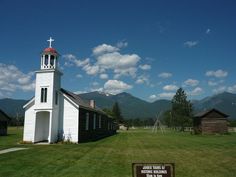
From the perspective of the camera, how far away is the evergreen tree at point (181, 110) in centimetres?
8138

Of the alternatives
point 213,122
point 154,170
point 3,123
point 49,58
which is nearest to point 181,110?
point 213,122

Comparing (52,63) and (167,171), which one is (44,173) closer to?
(167,171)

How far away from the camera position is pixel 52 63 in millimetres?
30359

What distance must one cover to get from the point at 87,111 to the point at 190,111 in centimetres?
5538

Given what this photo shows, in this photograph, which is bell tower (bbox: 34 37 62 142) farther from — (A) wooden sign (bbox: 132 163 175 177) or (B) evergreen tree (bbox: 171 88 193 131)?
(B) evergreen tree (bbox: 171 88 193 131)

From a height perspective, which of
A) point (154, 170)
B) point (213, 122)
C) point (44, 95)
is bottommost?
point (154, 170)

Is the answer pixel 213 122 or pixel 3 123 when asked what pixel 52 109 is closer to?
pixel 3 123

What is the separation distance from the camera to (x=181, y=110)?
8269 cm

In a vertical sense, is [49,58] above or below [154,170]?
above

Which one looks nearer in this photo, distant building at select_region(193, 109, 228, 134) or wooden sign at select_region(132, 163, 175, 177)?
wooden sign at select_region(132, 163, 175, 177)

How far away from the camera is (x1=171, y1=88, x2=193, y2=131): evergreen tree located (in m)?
81.4

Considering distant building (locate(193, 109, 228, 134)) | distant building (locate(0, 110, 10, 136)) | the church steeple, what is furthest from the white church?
distant building (locate(193, 109, 228, 134))

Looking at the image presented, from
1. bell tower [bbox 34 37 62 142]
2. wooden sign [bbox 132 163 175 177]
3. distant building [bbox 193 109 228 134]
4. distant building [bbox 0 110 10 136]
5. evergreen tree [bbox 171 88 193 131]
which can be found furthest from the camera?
evergreen tree [bbox 171 88 193 131]

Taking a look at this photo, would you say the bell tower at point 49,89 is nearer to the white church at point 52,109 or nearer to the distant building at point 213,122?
the white church at point 52,109
